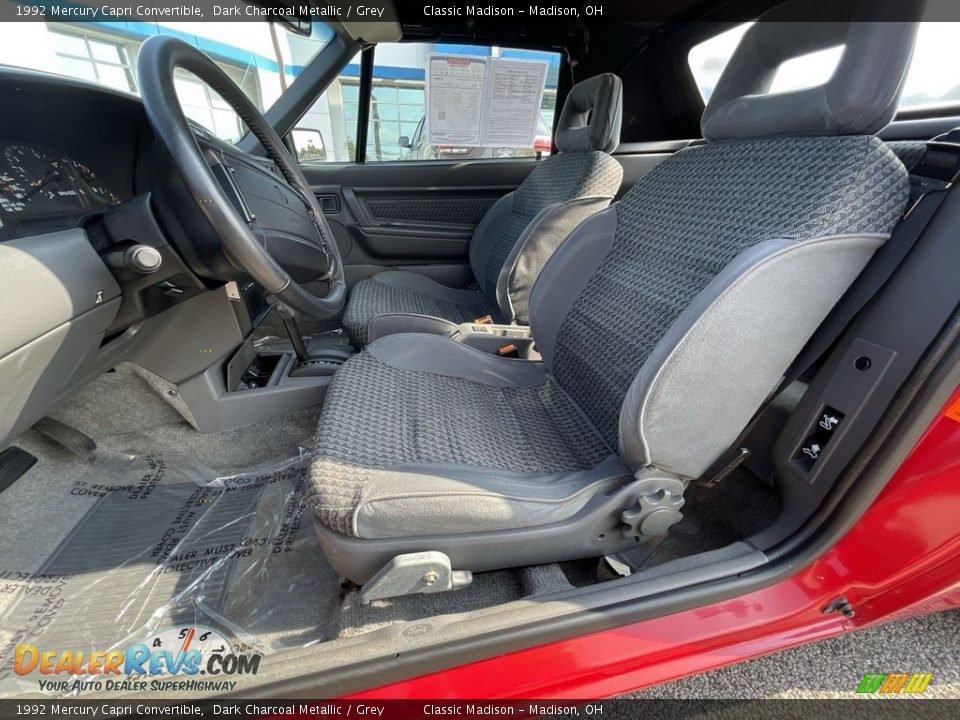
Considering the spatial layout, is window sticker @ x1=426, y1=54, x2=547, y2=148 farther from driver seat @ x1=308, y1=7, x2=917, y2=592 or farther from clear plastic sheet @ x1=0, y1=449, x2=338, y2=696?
clear plastic sheet @ x1=0, y1=449, x2=338, y2=696

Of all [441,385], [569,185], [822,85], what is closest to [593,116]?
[569,185]

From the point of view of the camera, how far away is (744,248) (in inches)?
27.3

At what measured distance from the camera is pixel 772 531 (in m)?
0.76

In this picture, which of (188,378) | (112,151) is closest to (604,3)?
(112,151)

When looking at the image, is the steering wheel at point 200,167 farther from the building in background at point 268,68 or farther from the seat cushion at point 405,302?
the seat cushion at point 405,302

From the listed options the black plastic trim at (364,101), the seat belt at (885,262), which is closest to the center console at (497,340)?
the seat belt at (885,262)

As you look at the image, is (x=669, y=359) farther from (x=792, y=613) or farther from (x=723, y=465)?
(x=792, y=613)

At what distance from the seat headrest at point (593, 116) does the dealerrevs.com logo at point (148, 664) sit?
1.58m

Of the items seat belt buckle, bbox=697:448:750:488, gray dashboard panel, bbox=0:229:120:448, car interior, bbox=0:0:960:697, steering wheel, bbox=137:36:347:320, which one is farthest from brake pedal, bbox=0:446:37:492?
seat belt buckle, bbox=697:448:750:488

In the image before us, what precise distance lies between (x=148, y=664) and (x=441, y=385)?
650 mm

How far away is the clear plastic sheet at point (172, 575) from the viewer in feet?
2.71

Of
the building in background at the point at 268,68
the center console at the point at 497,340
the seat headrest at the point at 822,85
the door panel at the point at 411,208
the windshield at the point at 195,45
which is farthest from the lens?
the door panel at the point at 411,208

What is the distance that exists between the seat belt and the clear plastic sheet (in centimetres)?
82

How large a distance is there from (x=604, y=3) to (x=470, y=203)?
95 cm
